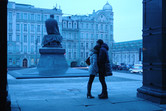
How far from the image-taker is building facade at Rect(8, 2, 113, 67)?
168 ft

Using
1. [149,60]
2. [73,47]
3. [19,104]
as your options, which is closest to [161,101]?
[149,60]

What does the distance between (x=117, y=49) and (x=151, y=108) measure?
6408 centimetres

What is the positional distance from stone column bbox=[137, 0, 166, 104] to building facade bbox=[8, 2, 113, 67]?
40.9 meters

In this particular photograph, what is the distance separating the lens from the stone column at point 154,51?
5266mm

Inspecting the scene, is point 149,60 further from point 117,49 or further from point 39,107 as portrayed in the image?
point 117,49

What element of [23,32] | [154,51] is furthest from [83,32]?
[154,51]

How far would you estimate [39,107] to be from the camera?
4848mm

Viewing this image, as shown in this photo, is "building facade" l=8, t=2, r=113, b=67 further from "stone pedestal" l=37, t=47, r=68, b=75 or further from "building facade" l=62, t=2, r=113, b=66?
"stone pedestal" l=37, t=47, r=68, b=75

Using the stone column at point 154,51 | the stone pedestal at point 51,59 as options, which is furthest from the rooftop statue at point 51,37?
the stone column at point 154,51

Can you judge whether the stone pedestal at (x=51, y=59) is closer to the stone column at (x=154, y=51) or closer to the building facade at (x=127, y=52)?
the stone column at (x=154, y=51)

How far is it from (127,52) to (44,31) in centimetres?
2635

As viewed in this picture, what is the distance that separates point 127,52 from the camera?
206 feet

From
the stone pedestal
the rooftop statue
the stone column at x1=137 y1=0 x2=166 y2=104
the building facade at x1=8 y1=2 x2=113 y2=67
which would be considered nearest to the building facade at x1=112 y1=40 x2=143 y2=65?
the building facade at x1=8 y1=2 x2=113 y2=67

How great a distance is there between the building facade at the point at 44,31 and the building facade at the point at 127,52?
16.6 ft
